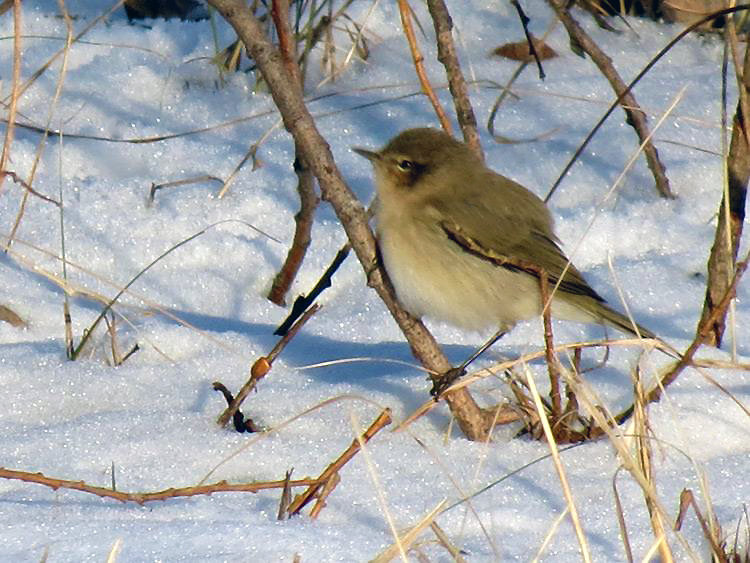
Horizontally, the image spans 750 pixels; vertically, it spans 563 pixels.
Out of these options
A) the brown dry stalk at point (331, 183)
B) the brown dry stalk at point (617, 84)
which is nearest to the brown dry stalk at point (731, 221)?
the brown dry stalk at point (331, 183)

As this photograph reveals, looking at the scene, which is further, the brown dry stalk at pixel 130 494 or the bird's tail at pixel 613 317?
the bird's tail at pixel 613 317

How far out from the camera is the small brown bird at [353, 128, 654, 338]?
4156 millimetres

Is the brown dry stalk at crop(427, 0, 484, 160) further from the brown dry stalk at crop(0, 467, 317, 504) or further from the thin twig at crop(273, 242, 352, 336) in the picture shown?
the brown dry stalk at crop(0, 467, 317, 504)

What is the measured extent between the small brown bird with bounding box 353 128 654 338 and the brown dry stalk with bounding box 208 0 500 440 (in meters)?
0.26

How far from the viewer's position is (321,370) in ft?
13.7

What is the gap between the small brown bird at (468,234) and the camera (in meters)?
4.16

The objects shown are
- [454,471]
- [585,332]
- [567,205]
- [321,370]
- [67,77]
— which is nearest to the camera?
[454,471]

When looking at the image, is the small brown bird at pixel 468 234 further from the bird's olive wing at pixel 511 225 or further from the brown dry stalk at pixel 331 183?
the brown dry stalk at pixel 331 183

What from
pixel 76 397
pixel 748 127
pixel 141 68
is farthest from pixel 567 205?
pixel 76 397

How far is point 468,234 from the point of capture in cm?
427

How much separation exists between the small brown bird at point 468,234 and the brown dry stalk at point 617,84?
2.97 ft

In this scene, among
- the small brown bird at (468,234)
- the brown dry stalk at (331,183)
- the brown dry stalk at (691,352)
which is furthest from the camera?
the small brown bird at (468,234)

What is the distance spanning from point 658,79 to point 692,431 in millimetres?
2776

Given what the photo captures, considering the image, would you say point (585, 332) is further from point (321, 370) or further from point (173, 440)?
point (173, 440)
